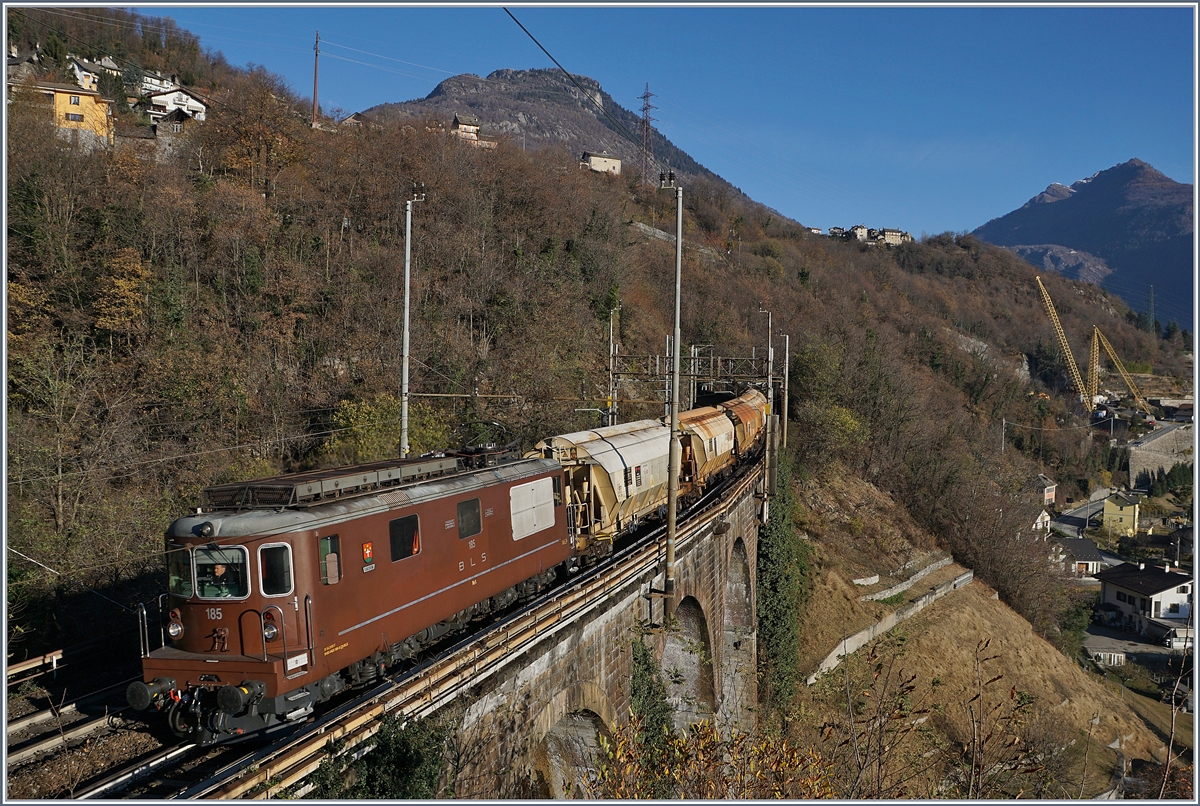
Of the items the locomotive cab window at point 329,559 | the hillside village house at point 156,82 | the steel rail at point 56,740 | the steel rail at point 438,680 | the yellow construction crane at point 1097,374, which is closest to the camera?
the steel rail at point 438,680

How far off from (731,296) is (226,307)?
53455 mm

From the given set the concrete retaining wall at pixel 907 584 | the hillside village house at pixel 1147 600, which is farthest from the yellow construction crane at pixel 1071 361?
the concrete retaining wall at pixel 907 584

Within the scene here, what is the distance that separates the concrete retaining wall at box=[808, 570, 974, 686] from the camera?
37188mm

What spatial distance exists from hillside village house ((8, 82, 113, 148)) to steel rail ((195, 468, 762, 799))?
1291 inches

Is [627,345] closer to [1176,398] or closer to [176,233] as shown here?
[176,233]

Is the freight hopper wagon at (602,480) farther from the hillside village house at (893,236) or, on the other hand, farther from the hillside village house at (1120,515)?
the hillside village house at (893,236)

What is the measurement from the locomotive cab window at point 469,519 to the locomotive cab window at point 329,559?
9.80 feet

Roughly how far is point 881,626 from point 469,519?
33176 mm

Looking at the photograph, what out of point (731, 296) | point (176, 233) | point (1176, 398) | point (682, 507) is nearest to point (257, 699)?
point (682, 507)

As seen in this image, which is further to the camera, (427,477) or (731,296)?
(731,296)

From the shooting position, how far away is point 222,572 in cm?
1002

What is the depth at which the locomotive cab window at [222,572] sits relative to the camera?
32.5 ft

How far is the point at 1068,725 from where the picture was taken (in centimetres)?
3747

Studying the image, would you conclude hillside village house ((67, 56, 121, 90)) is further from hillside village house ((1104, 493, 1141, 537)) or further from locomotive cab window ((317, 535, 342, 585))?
hillside village house ((1104, 493, 1141, 537))
